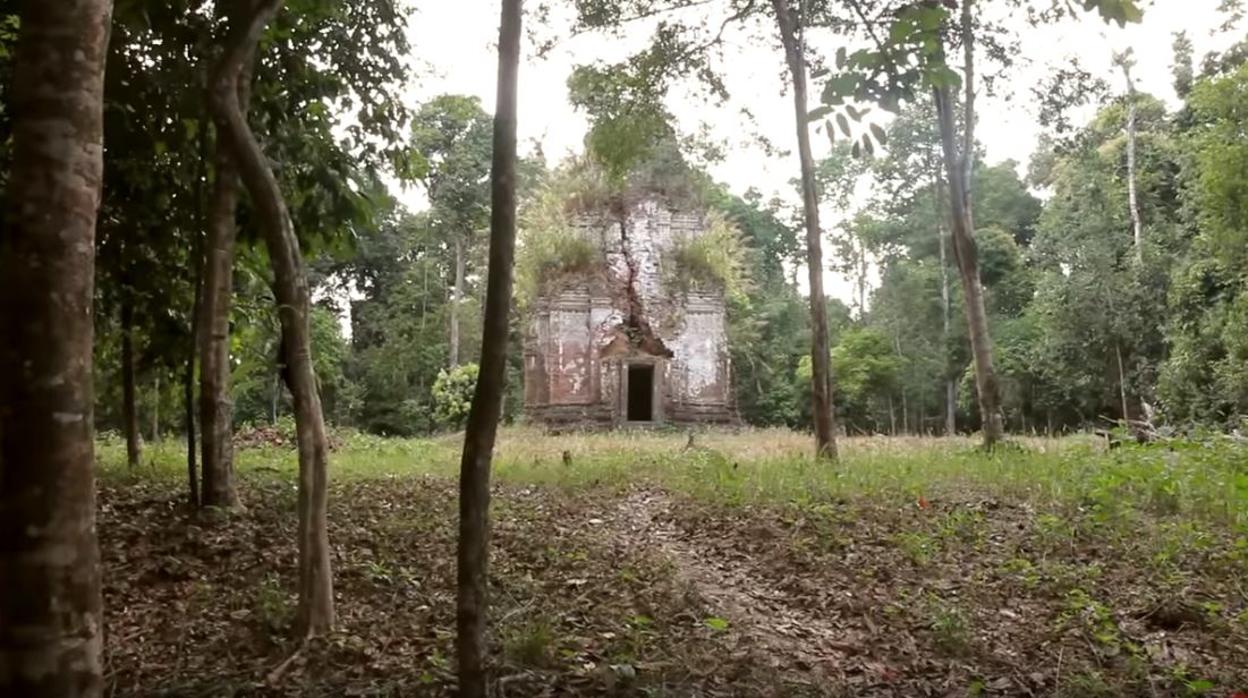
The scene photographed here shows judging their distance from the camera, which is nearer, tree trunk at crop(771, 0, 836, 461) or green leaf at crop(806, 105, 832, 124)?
green leaf at crop(806, 105, 832, 124)

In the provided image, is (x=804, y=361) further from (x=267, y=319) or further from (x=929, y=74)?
(x=929, y=74)

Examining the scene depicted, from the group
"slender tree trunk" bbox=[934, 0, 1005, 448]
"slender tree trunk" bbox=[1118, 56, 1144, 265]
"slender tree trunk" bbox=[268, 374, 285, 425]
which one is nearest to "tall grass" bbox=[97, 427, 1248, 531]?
"slender tree trunk" bbox=[934, 0, 1005, 448]

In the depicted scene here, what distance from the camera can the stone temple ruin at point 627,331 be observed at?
24672mm

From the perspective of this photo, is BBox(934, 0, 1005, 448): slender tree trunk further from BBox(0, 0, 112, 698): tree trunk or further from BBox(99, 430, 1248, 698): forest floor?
BBox(0, 0, 112, 698): tree trunk

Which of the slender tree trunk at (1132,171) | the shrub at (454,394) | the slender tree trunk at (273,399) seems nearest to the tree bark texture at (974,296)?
the slender tree trunk at (1132,171)

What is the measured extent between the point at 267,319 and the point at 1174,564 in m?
9.38

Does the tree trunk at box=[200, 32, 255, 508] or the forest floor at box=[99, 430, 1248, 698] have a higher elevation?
the tree trunk at box=[200, 32, 255, 508]

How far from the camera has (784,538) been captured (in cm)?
742

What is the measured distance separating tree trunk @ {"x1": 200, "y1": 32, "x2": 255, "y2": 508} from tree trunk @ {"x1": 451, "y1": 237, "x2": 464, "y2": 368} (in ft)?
76.6

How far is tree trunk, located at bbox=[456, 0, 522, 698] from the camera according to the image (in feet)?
12.1

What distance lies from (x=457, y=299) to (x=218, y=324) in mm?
24439

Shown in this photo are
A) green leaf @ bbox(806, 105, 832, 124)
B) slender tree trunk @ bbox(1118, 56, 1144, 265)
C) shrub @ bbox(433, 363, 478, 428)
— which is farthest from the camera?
shrub @ bbox(433, 363, 478, 428)

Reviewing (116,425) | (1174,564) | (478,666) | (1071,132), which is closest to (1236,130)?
(1071,132)

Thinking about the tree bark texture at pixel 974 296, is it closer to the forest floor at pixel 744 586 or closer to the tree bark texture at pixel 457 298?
the forest floor at pixel 744 586
